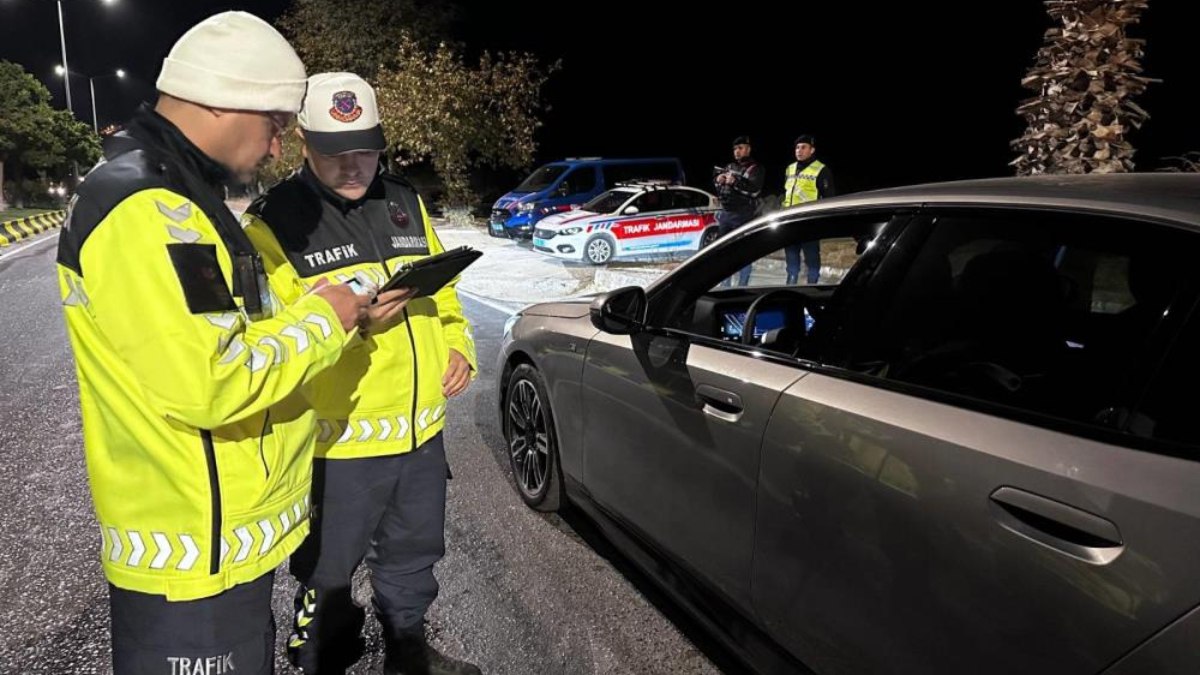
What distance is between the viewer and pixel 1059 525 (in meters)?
1.37

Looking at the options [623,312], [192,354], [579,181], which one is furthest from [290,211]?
[579,181]

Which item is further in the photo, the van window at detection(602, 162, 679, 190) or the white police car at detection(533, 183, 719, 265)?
the van window at detection(602, 162, 679, 190)

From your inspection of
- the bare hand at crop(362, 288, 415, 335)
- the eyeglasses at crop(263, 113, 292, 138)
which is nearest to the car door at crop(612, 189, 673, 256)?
the bare hand at crop(362, 288, 415, 335)

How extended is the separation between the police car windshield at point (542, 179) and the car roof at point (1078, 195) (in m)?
14.3

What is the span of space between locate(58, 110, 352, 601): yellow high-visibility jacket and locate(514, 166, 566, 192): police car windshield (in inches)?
585

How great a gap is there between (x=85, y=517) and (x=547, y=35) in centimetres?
3450

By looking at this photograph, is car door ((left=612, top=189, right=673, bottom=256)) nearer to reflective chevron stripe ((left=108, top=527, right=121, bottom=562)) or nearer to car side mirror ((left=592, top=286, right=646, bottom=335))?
car side mirror ((left=592, top=286, right=646, bottom=335))

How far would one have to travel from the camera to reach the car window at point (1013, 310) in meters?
1.61

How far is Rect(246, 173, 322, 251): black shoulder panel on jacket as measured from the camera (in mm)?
2039

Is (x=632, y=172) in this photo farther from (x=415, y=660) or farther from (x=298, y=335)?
(x=298, y=335)

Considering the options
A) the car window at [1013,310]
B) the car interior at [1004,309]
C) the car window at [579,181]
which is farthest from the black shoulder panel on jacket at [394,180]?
the car window at [579,181]

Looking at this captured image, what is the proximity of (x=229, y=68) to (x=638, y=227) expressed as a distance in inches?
436

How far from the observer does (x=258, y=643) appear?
5.25ft

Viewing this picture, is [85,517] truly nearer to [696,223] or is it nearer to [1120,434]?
[1120,434]
